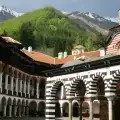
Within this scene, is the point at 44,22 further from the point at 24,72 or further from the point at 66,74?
the point at 66,74

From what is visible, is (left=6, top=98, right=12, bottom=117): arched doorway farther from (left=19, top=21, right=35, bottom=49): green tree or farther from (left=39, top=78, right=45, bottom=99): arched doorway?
(left=19, top=21, right=35, bottom=49): green tree

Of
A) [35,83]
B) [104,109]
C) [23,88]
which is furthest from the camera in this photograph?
[35,83]

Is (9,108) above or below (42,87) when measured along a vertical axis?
below

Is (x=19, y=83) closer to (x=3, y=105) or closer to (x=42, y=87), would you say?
(x=3, y=105)

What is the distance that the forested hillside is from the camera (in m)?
94.9

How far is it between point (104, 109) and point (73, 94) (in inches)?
143

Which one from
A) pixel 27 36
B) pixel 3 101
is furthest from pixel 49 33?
pixel 3 101

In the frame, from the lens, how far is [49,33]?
108938 mm

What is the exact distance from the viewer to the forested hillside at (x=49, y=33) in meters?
94.9

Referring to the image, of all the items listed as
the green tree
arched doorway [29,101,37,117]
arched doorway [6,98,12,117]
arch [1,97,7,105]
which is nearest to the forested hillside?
the green tree

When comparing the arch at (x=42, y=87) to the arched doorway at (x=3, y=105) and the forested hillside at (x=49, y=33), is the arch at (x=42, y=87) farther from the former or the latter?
the forested hillside at (x=49, y=33)

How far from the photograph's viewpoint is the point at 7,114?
4356cm

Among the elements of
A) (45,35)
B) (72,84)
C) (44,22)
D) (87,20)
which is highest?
(87,20)

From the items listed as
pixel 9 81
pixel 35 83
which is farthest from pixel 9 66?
pixel 35 83
